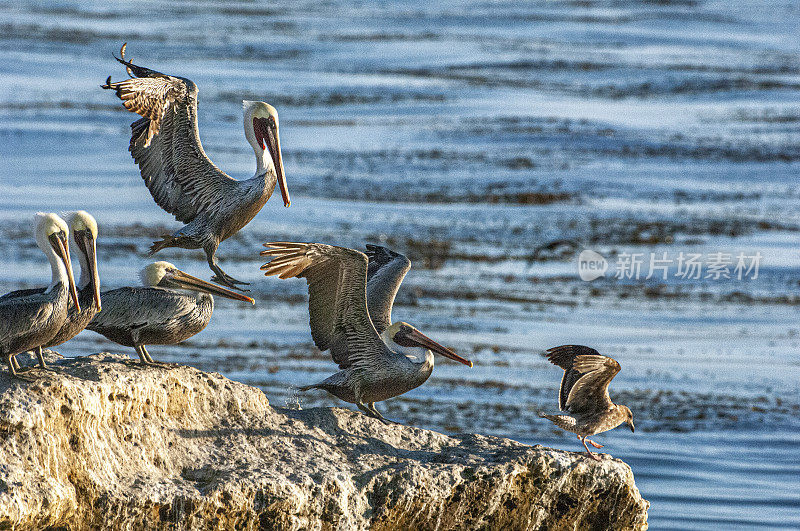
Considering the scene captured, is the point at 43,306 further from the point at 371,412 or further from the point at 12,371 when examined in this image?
the point at 371,412

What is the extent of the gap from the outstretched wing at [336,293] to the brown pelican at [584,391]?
108 cm

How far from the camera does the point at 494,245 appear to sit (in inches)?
716

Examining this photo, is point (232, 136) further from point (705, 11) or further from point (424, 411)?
point (705, 11)

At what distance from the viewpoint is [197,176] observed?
22.6 ft

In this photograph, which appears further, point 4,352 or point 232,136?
point 232,136

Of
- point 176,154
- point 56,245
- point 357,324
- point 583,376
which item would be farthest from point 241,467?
point 583,376

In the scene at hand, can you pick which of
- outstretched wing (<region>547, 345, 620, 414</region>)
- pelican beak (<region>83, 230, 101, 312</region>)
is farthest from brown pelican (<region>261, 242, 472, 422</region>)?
pelican beak (<region>83, 230, 101, 312</region>)

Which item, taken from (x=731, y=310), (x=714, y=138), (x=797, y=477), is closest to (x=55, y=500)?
(x=797, y=477)

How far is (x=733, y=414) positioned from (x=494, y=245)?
6.22m

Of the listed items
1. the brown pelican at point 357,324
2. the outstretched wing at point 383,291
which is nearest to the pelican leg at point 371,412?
the brown pelican at point 357,324

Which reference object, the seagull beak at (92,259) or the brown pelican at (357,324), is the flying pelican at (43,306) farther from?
the brown pelican at (357,324)

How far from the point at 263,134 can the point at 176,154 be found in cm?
53

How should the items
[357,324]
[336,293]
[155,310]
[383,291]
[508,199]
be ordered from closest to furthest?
[155,310], [336,293], [357,324], [383,291], [508,199]

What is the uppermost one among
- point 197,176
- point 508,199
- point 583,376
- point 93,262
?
point 197,176
